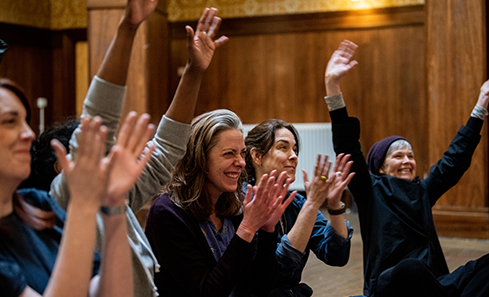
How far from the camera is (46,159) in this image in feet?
5.62

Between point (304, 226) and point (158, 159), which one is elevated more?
point (158, 159)

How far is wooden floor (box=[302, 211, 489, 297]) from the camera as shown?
121 inches

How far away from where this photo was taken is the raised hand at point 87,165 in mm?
846

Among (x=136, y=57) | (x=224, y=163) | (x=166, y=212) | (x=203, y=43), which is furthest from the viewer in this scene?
(x=136, y=57)

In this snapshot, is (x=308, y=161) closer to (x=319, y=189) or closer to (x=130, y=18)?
(x=319, y=189)

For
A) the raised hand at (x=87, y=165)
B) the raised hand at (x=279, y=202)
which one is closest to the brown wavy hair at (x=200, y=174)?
the raised hand at (x=279, y=202)

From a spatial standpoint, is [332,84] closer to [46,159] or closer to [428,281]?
[428,281]

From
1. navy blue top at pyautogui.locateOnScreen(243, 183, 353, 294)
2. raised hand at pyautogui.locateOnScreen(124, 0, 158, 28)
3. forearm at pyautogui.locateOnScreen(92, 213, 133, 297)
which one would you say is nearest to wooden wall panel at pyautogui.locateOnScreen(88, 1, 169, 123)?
navy blue top at pyautogui.locateOnScreen(243, 183, 353, 294)

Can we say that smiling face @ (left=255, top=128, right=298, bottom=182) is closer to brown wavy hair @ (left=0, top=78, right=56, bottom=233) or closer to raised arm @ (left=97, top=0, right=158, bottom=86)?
raised arm @ (left=97, top=0, right=158, bottom=86)

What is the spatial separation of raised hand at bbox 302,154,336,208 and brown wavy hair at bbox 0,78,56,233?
38.6 inches

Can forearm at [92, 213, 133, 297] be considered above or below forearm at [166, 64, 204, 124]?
below

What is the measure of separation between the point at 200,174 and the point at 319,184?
1.38 ft

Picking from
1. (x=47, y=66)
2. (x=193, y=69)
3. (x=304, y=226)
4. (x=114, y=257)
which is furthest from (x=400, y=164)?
(x=47, y=66)

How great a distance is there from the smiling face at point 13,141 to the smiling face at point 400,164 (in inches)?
75.0
